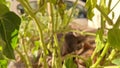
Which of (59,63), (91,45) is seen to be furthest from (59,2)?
(91,45)

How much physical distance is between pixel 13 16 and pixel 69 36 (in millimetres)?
880

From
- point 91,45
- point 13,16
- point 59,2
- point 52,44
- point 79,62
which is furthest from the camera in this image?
point 91,45

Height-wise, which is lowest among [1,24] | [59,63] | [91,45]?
[91,45]

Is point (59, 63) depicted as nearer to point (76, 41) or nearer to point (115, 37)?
point (115, 37)

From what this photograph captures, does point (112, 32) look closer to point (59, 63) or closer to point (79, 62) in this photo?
point (59, 63)

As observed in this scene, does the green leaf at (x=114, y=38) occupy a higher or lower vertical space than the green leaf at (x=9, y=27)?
lower

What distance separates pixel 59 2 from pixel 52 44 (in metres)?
0.13

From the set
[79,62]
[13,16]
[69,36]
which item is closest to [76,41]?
[69,36]

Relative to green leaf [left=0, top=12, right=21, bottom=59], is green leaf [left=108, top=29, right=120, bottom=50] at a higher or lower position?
lower

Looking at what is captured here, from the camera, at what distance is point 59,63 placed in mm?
657

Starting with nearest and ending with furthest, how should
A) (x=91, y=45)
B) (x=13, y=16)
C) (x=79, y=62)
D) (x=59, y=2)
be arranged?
(x=13, y=16) → (x=59, y=2) → (x=79, y=62) → (x=91, y=45)

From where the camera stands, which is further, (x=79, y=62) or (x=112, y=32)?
(x=79, y=62)

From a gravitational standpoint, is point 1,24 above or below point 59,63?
above

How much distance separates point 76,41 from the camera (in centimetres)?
134
